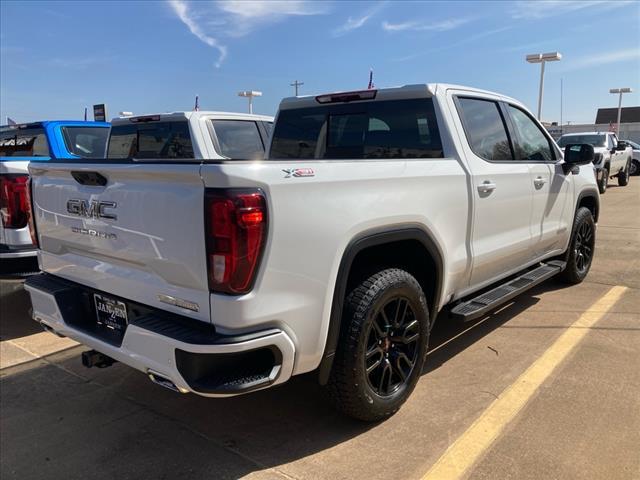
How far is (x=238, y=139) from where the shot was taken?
640 cm

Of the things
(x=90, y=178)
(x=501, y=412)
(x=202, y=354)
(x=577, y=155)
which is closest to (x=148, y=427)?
(x=202, y=354)

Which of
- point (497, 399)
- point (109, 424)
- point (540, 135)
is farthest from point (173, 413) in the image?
point (540, 135)

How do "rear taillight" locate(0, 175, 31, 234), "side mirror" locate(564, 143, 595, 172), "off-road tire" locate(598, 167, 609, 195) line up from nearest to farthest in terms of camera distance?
"rear taillight" locate(0, 175, 31, 234), "side mirror" locate(564, 143, 595, 172), "off-road tire" locate(598, 167, 609, 195)

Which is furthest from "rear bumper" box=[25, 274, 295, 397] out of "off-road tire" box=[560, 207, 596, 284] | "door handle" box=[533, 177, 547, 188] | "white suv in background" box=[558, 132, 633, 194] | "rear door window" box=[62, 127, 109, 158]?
"white suv in background" box=[558, 132, 633, 194]

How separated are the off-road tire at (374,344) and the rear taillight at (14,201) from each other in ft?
10.3

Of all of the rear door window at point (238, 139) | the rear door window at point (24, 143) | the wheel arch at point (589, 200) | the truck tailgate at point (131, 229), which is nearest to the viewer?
the truck tailgate at point (131, 229)

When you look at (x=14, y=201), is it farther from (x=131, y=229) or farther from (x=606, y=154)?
(x=606, y=154)

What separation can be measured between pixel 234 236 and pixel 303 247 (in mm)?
357

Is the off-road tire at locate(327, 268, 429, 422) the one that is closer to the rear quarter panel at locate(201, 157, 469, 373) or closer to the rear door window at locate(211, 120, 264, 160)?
the rear quarter panel at locate(201, 157, 469, 373)

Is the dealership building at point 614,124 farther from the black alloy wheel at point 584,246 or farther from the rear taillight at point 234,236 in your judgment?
the rear taillight at point 234,236

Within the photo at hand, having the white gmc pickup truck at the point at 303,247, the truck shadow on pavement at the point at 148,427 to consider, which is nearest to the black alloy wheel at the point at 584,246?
the white gmc pickup truck at the point at 303,247

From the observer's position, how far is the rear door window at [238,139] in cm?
614

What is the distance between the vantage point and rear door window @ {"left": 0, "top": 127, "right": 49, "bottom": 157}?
6496 mm

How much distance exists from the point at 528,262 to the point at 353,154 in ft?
6.27
